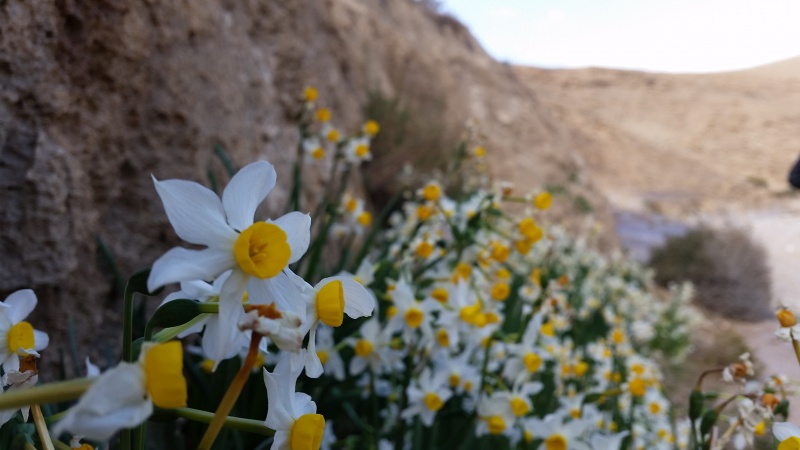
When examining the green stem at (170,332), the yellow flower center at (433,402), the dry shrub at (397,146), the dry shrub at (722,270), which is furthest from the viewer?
the dry shrub at (722,270)

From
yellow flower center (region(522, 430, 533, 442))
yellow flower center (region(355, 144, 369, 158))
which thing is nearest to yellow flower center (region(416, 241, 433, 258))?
yellow flower center (region(522, 430, 533, 442))

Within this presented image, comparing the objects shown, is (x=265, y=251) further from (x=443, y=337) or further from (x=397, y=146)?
(x=397, y=146)

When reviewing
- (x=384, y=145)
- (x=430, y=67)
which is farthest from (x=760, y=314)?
(x=384, y=145)

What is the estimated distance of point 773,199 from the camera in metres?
15.6

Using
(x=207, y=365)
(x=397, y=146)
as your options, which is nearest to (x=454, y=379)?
(x=207, y=365)

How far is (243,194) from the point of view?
0.43 m

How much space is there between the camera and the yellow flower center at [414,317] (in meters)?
1.08

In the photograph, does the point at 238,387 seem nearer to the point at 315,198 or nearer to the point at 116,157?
the point at 116,157

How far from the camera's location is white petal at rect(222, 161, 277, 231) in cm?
42

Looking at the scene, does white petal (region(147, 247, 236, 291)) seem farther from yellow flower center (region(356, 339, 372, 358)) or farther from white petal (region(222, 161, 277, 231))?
yellow flower center (region(356, 339, 372, 358))

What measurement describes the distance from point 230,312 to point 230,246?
0.16 ft

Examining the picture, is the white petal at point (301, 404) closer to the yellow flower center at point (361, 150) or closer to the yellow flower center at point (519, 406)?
the yellow flower center at point (519, 406)

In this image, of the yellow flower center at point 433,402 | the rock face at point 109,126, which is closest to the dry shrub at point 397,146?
the rock face at point 109,126

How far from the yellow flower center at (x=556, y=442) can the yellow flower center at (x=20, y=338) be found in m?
0.76
